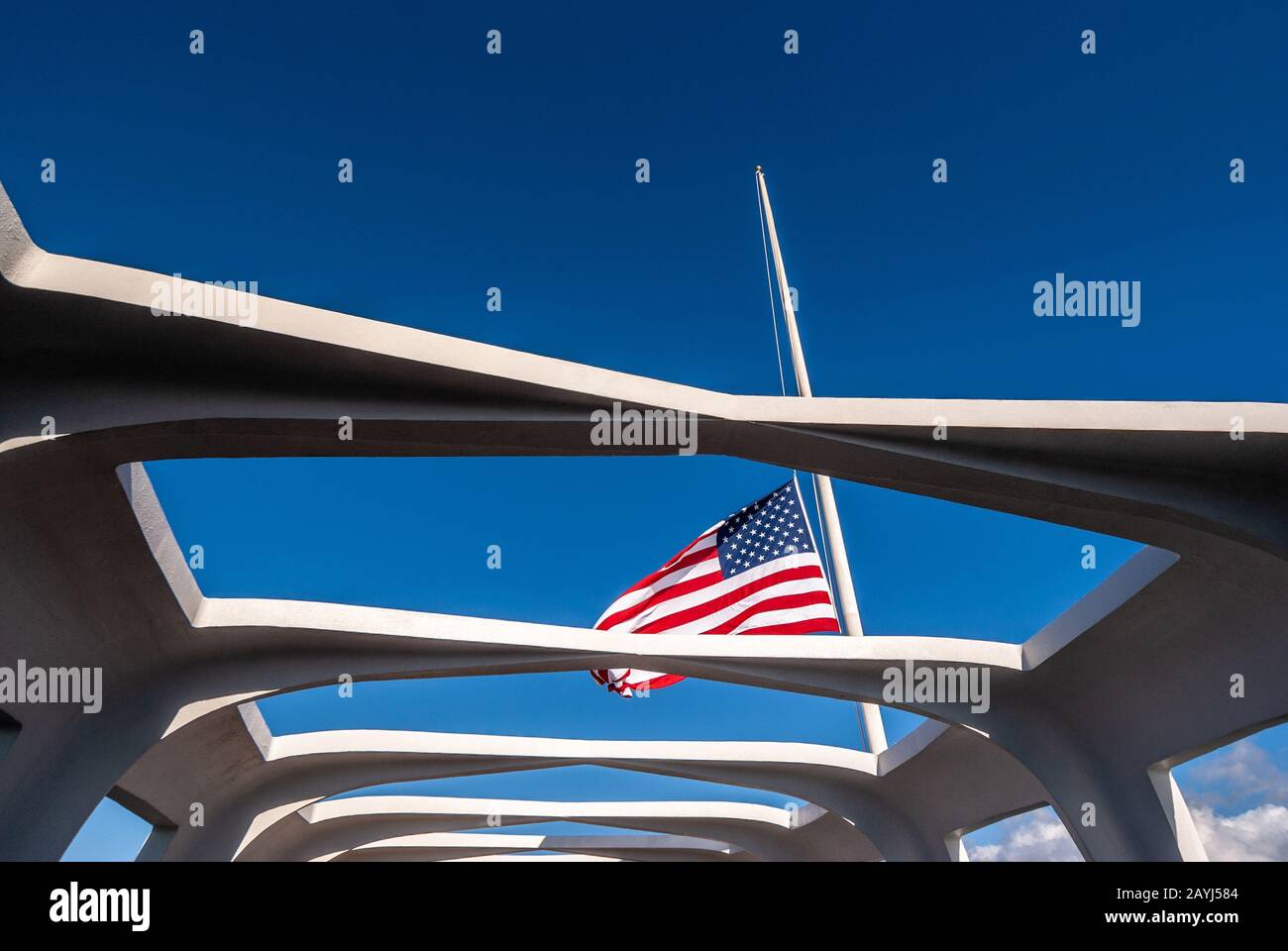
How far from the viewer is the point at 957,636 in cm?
1482

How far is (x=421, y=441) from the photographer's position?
9016 millimetres

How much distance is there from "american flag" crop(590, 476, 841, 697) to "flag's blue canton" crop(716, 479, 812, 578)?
1cm

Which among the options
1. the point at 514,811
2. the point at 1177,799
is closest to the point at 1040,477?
the point at 1177,799

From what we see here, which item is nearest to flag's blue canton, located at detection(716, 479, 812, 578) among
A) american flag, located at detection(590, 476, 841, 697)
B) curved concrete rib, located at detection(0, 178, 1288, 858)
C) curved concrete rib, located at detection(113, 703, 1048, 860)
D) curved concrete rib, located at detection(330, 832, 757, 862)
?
american flag, located at detection(590, 476, 841, 697)

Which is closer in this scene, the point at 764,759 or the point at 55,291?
the point at 55,291

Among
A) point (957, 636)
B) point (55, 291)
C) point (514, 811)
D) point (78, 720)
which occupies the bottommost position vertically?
point (514, 811)

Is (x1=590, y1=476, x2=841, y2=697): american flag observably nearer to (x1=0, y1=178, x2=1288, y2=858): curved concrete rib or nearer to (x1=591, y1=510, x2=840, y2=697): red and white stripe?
(x1=591, y1=510, x2=840, y2=697): red and white stripe

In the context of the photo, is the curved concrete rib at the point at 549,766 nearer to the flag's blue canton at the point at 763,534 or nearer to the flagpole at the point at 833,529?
the flagpole at the point at 833,529

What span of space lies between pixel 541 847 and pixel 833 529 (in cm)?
Answer: 1438

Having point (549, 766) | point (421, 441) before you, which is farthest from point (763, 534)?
point (549, 766)

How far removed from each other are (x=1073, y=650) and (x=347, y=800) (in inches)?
703
